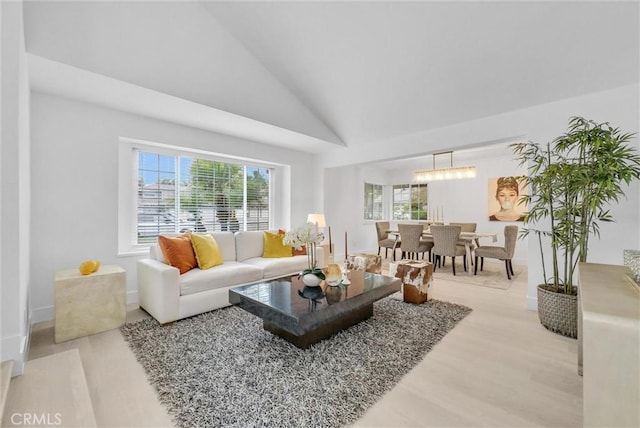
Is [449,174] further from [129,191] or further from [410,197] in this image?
[129,191]

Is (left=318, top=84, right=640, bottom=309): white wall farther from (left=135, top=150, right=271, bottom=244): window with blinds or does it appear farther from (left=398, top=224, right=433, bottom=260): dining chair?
(left=135, top=150, right=271, bottom=244): window with blinds

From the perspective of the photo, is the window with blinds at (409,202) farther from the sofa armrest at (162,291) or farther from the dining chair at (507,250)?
the sofa armrest at (162,291)

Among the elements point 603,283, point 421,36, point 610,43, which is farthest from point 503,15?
point 603,283

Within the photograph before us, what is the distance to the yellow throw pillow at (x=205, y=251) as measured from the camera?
3.17m

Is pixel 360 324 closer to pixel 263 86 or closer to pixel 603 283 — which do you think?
pixel 603 283

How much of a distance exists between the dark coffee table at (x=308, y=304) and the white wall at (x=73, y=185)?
1.93 meters

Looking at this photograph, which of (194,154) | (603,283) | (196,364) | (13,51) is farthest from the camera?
(194,154)

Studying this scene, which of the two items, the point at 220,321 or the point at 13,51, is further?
the point at 220,321

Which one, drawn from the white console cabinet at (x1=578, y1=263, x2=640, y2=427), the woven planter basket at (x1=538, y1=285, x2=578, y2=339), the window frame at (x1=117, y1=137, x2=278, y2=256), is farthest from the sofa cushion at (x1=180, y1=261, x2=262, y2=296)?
the woven planter basket at (x1=538, y1=285, x2=578, y2=339)

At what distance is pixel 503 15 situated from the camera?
7.71ft

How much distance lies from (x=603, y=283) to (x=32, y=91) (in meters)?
4.78

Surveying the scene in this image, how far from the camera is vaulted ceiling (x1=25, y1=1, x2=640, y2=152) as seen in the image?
2297mm

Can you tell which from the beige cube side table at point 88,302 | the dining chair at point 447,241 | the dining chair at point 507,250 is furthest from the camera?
the dining chair at point 447,241

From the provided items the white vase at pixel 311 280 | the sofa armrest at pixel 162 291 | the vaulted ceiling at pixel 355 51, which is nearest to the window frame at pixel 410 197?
the vaulted ceiling at pixel 355 51
